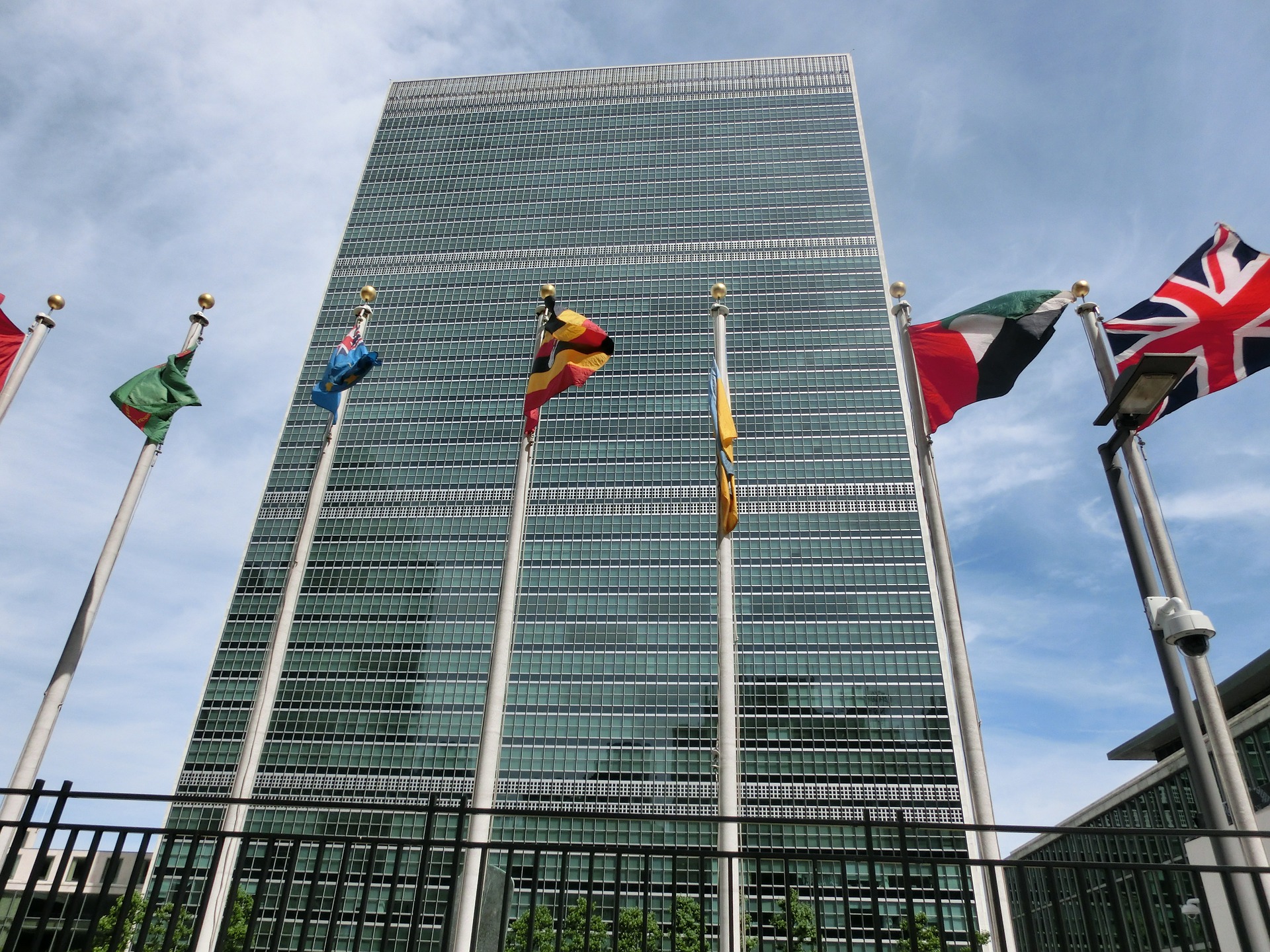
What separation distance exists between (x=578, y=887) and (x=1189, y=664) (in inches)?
1916

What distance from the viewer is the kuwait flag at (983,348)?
15.4m

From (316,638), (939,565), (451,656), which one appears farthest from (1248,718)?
(316,638)

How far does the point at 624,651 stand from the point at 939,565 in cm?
8094

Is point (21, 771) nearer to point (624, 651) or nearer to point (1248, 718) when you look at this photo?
point (1248, 718)

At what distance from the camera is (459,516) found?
103m

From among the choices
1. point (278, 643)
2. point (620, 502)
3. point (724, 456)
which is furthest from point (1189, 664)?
point (620, 502)

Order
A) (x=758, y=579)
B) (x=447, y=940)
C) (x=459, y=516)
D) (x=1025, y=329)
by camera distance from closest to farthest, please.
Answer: (x=447, y=940)
(x=1025, y=329)
(x=758, y=579)
(x=459, y=516)

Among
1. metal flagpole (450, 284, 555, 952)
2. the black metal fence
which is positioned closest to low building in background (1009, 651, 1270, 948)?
the black metal fence

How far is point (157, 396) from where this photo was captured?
60.5 feet

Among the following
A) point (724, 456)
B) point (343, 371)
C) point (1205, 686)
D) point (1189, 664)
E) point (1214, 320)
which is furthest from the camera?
point (724, 456)

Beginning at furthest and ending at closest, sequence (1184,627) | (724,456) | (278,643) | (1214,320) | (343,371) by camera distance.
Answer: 1. (724,456)
2. (343,371)
3. (278,643)
4. (1214,320)
5. (1184,627)

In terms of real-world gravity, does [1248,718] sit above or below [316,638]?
below

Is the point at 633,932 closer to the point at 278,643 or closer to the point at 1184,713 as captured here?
the point at 278,643

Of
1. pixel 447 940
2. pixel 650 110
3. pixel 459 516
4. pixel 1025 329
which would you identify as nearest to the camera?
pixel 447 940
